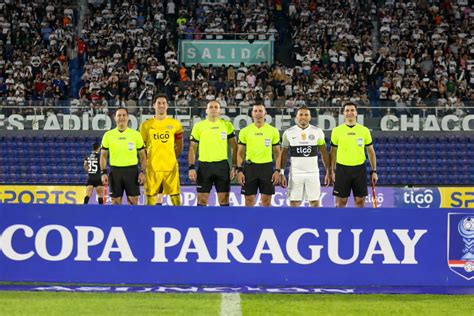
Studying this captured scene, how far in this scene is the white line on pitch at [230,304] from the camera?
27.1ft

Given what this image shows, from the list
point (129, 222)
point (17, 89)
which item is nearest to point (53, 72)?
point (17, 89)

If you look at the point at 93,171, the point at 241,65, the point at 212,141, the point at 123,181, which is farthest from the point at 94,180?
the point at 241,65

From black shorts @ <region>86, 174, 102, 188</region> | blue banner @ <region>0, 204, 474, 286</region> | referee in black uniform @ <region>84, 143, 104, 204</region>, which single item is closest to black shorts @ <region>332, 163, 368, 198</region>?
blue banner @ <region>0, 204, 474, 286</region>

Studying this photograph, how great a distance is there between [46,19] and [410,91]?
11539 millimetres

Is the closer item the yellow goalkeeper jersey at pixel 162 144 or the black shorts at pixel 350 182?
the yellow goalkeeper jersey at pixel 162 144

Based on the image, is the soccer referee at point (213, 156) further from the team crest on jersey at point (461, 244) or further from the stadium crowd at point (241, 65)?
the stadium crowd at point (241, 65)

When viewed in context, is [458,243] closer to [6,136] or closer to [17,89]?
[6,136]

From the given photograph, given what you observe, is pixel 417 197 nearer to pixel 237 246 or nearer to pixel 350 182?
pixel 350 182

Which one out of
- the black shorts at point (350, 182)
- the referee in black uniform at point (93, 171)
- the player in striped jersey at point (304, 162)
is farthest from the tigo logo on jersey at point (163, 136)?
the referee in black uniform at point (93, 171)

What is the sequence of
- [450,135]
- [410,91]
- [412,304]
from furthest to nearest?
[410,91]
[450,135]
[412,304]

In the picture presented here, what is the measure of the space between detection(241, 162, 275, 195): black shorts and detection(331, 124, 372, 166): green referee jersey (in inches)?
38.4

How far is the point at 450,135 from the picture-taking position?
72.9 feet

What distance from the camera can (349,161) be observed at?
40.9ft

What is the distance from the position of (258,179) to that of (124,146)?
6.02 ft
